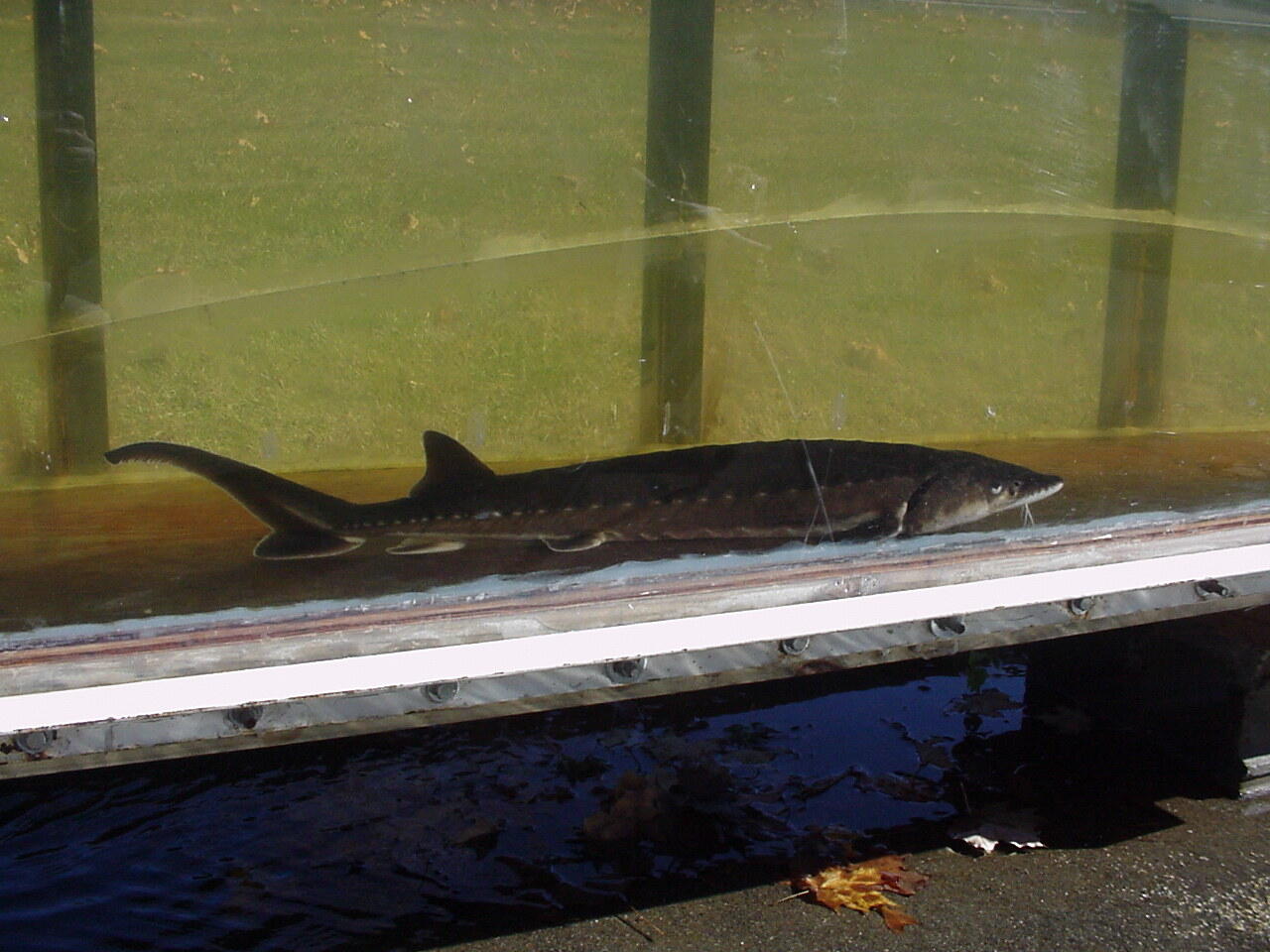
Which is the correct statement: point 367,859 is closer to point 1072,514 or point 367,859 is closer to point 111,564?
point 111,564

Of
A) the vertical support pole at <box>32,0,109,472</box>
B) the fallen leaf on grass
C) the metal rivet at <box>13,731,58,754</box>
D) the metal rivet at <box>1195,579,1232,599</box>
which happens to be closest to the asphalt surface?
the fallen leaf on grass

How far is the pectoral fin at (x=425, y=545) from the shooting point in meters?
2.90

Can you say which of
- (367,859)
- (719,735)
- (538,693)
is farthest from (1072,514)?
(367,859)

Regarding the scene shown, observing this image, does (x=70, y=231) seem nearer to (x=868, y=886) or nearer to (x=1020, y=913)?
(x=868, y=886)

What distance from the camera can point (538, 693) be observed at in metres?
2.54

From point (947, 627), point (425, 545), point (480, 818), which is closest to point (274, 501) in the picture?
point (425, 545)

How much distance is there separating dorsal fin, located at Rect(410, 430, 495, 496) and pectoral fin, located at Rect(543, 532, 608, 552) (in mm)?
238

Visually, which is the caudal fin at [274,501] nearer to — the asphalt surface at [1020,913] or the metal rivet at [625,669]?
the metal rivet at [625,669]

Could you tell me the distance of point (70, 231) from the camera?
268 cm

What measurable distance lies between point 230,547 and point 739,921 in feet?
5.35

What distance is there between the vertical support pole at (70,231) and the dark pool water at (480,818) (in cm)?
136

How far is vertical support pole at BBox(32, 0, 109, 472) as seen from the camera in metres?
2.57

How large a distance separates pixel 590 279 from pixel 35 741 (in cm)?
165

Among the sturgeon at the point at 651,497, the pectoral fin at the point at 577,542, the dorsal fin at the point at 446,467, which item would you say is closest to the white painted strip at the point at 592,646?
the sturgeon at the point at 651,497
